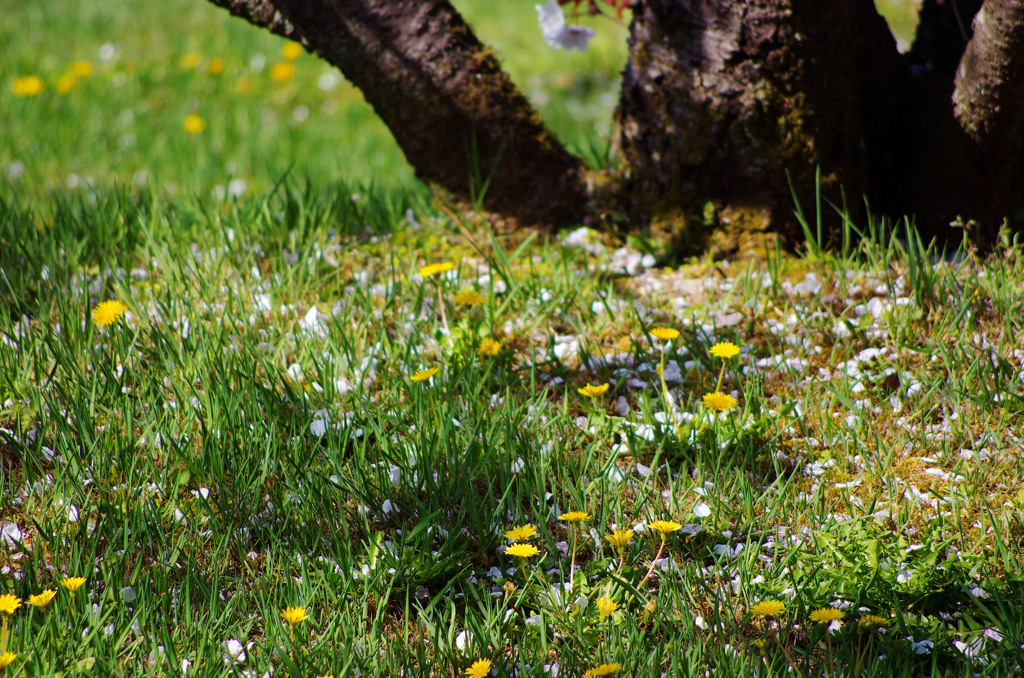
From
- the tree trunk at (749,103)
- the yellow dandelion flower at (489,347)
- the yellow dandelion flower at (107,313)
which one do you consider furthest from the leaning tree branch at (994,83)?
the yellow dandelion flower at (107,313)

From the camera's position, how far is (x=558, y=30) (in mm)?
2994

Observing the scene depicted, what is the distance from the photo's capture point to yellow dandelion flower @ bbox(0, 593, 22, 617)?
1490mm

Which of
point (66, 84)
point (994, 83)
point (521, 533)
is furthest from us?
point (66, 84)

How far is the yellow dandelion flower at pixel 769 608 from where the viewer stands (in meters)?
1.51

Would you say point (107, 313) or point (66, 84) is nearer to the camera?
point (107, 313)

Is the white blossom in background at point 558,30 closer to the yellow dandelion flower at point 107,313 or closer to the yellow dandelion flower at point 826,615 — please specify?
the yellow dandelion flower at point 107,313

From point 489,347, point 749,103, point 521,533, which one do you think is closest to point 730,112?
point 749,103

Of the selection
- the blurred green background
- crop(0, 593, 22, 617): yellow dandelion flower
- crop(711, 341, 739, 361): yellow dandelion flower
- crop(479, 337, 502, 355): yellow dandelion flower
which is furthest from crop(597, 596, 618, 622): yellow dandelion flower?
the blurred green background

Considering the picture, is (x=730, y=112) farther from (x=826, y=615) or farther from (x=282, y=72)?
(x=282, y=72)

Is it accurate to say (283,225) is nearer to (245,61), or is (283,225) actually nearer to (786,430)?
(786,430)

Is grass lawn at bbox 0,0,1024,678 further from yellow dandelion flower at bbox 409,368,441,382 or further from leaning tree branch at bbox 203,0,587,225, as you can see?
leaning tree branch at bbox 203,0,587,225

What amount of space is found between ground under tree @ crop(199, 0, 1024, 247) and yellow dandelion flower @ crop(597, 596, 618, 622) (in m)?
1.61

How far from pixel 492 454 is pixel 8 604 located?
Result: 3.38 ft

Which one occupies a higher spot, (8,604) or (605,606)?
(605,606)
